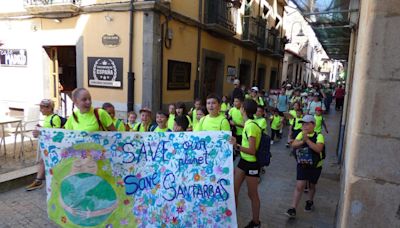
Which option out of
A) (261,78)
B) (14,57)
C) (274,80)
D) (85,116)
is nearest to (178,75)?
(14,57)

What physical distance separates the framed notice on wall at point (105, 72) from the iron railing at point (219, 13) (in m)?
4.16

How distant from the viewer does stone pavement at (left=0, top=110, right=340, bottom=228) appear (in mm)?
3754

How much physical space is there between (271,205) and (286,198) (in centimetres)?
41

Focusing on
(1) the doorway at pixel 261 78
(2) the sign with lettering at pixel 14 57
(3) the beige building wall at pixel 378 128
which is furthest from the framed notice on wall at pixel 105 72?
(1) the doorway at pixel 261 78

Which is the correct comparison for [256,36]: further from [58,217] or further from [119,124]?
[58,217]

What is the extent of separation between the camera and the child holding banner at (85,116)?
3.41m

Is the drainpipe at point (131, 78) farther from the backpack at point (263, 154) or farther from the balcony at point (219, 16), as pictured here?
the backpack at point (263, 154)

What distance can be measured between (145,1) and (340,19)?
496 centimetres

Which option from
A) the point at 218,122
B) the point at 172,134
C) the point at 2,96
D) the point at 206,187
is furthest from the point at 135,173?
the point at 2,96

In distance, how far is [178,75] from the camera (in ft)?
31.8

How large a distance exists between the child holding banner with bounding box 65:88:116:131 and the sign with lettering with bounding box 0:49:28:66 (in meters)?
7.95

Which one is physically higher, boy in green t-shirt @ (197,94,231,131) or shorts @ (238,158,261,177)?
boy in green t-shirt @ (197,94,231,131)

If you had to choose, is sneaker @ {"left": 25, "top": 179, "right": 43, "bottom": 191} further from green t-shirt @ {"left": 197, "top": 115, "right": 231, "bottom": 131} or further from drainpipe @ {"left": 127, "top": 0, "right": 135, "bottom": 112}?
drainpipe @ {"left": 127, "top": 0, "right": 135, "bottom": 112}

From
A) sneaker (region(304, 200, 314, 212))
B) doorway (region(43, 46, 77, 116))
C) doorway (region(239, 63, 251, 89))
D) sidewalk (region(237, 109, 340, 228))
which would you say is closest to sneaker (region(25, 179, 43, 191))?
sidewalk (region(237, 109, 340, 228))
